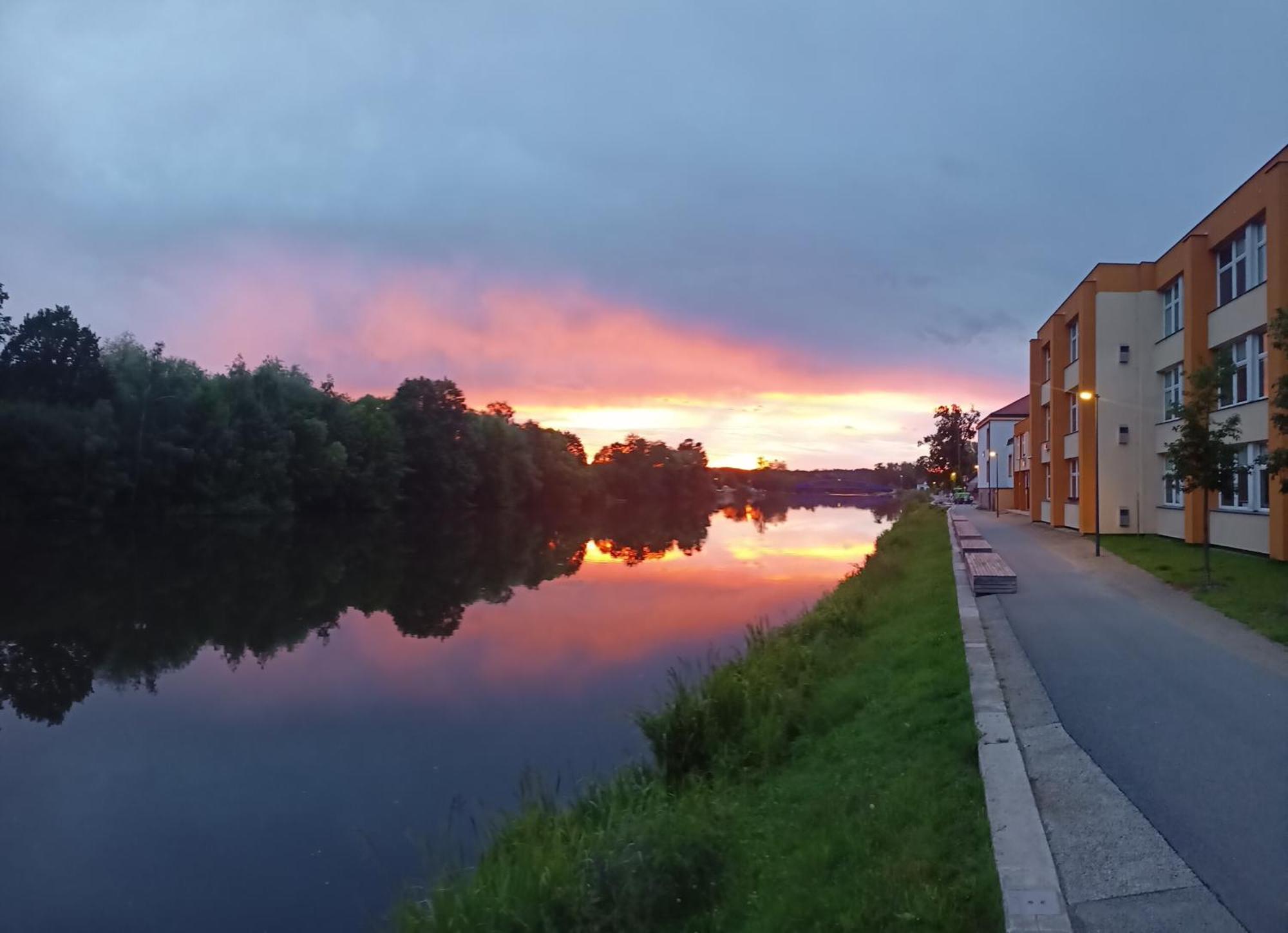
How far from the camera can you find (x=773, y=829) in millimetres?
7324

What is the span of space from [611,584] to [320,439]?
39.0 metres

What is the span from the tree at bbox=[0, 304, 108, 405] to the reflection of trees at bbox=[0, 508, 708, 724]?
336 inches

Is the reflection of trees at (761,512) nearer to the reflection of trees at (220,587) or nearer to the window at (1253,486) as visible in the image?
the reflection of trees at (220,587)

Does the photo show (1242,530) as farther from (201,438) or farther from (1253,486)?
A: (201,438)

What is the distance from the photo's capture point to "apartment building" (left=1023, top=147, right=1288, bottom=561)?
2061cm

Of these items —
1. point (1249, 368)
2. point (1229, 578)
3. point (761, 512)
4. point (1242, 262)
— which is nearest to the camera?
point (1229, 578)

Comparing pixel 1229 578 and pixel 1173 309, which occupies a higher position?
pixel 1173 309

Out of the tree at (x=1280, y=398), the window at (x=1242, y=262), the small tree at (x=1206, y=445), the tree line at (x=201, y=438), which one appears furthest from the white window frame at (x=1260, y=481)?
the tree line at (x=201, y=438)

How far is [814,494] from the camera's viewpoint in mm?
182125

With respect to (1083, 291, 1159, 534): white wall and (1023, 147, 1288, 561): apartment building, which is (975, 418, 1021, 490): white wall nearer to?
(1023, 147, 1288, 561): apartment building

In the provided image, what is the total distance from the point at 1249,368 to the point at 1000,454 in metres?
42.5

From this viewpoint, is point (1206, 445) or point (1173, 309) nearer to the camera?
point (1206, 445)

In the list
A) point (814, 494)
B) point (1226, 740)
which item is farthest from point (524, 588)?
point (814, 494)

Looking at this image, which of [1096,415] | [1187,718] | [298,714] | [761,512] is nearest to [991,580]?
[1187,718]
